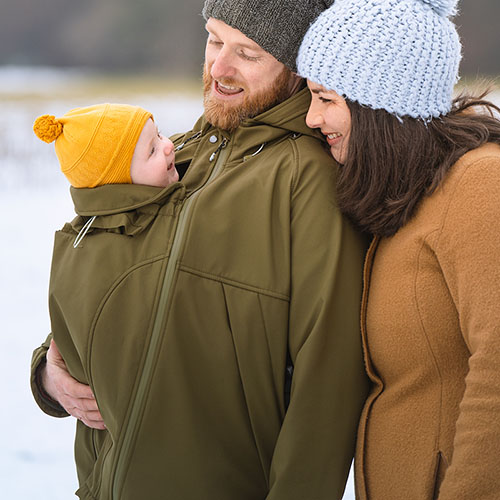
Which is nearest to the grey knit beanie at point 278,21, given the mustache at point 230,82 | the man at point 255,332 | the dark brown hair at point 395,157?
the man at point 255,332

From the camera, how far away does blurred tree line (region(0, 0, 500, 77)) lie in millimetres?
4840

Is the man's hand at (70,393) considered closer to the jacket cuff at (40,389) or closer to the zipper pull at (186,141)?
the jacket cuff at (40,389)

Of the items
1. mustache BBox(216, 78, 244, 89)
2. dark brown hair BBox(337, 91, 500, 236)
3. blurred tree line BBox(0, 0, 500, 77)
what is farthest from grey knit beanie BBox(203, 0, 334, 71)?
blurred tree line BBox(0, 0, 500, 77)

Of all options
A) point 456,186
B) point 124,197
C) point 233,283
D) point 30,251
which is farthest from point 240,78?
point 30,251

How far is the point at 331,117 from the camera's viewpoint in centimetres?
137

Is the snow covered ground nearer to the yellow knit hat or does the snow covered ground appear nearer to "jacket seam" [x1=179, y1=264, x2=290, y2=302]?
"jacket seam" [x1=179, y1=264, x2=290, y2=302]

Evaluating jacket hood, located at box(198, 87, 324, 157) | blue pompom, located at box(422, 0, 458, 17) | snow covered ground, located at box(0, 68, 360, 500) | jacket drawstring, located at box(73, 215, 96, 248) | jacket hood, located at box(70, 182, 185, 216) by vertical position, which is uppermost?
blue pompom, located at box(422, 0, 458, 17)

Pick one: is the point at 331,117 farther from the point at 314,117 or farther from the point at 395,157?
the point at 395,157

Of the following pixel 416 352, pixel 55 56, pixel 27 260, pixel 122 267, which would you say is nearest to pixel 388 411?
pixel 416 352

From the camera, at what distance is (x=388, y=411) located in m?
1.33

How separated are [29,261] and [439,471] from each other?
3243 millimetres

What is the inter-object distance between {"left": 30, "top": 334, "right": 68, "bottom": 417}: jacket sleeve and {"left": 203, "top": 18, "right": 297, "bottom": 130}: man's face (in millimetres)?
770

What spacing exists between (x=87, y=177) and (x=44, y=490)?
132 centimetres

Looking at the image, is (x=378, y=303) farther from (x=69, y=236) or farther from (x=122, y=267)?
(x=69, y=236)
